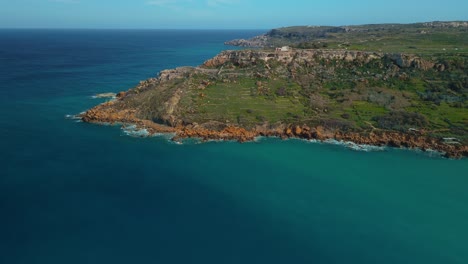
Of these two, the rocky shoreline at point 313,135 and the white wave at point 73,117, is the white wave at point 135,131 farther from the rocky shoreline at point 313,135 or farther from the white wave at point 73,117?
Result: the white wave at point 73,117

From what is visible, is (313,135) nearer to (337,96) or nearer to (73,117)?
(337,96)

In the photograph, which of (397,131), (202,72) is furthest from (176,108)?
(397,131)

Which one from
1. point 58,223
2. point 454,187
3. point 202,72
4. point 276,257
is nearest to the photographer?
point 276,257

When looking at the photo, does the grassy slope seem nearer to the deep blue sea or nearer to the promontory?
the promontory

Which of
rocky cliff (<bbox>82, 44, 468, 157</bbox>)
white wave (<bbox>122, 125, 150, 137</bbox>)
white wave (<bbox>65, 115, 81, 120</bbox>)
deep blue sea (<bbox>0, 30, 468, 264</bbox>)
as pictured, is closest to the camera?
deep blue sea (<bbox>0, 30, 468, 264</bbox>)

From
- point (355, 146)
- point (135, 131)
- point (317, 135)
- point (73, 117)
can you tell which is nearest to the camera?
point (355, 146)

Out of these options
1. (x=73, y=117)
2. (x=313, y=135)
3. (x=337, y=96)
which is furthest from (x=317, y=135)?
(x=73, y=117)

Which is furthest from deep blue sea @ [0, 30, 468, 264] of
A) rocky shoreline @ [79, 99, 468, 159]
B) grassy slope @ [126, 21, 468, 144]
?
grassy slope @ [126, 21, 468, 144]

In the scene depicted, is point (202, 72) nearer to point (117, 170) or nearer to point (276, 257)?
point (117, 170)

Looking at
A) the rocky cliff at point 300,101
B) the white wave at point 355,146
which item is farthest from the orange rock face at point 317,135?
the white wave at point 355,146
